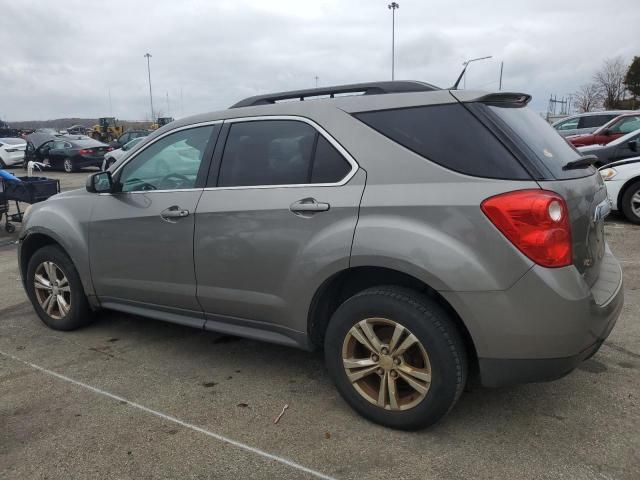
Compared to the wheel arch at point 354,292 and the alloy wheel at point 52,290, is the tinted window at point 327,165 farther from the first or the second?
the alloy wheel at point 52,290

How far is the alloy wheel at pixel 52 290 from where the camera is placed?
4324 millimetres

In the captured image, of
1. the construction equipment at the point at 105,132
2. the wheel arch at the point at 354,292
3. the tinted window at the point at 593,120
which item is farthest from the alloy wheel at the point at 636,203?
the construction equipment at the point at 105,132

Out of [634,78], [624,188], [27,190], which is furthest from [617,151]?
[634,78]

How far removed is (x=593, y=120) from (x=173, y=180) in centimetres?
1429

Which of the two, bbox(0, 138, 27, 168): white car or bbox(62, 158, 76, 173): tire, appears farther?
bbox(0, 138, 27, 168): white car

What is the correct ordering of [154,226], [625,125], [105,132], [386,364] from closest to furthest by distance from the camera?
[386,364] < [154,226] < [625,125] < [105,132]

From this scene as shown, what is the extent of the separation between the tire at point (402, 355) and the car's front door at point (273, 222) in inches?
10.0

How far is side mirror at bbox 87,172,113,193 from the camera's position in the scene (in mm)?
3895

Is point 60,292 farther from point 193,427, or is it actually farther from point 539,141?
point 539,141

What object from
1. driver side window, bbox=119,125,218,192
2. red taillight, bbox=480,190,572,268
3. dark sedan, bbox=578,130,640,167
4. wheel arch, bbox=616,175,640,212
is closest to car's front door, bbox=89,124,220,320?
driver side window, bbox=119,125,218,192

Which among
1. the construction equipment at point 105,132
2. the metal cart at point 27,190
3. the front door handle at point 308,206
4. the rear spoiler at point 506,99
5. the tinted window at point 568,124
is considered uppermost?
the construction equipment at point 105,132

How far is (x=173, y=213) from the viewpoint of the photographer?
3461 millimetres

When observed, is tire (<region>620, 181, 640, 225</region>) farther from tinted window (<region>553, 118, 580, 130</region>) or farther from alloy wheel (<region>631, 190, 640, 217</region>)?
tinted window (<region>553, 118, 580, 130</region>)

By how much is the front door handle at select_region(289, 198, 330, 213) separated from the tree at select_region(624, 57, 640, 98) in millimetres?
52718
